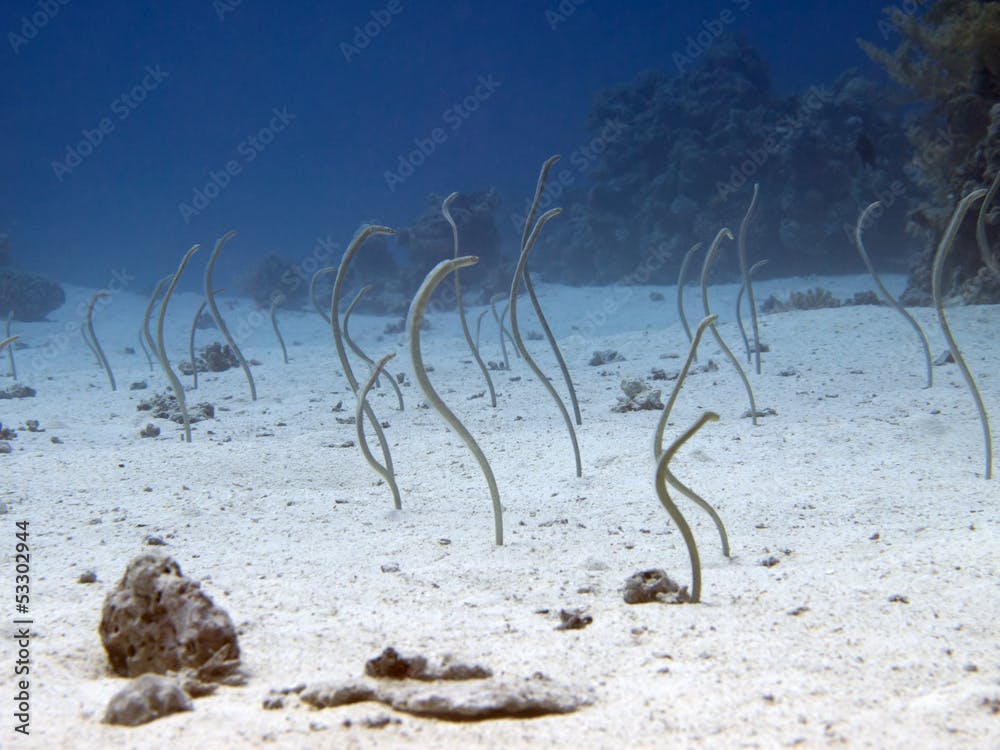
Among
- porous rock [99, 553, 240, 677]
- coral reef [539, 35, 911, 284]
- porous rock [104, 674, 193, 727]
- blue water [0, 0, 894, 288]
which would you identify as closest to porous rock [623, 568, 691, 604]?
porous rock [99, 553, 240, 677]

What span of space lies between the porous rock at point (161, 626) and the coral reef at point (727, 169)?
66.6ft

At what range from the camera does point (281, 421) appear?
22.2ft

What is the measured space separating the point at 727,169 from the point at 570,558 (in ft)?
72.3

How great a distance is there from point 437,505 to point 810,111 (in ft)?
74.8

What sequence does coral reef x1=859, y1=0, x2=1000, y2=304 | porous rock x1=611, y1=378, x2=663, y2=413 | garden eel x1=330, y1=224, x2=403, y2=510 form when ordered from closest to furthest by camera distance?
garden eel x1=330, y1=224, x2=403, y2=510 < porous rock x1=611, y1=378, x2=663, y2=413 < coral reef x1=859, y1=0, x2=1000, y2=304

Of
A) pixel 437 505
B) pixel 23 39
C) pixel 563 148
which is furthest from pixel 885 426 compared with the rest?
pixel 23 39

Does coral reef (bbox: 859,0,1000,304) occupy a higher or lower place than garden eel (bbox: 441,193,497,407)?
higher

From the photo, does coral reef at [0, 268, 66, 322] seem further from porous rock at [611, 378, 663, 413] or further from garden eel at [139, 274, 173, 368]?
porous rock at [611, 378, 663, 413]

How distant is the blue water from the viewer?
53.0 meters

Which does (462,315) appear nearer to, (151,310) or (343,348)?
(343,348)

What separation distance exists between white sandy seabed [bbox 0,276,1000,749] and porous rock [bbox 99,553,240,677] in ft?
0.34

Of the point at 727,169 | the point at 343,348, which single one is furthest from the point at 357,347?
the point at 727,169

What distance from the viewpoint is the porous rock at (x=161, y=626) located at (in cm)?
176

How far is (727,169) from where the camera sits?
21781 mm
